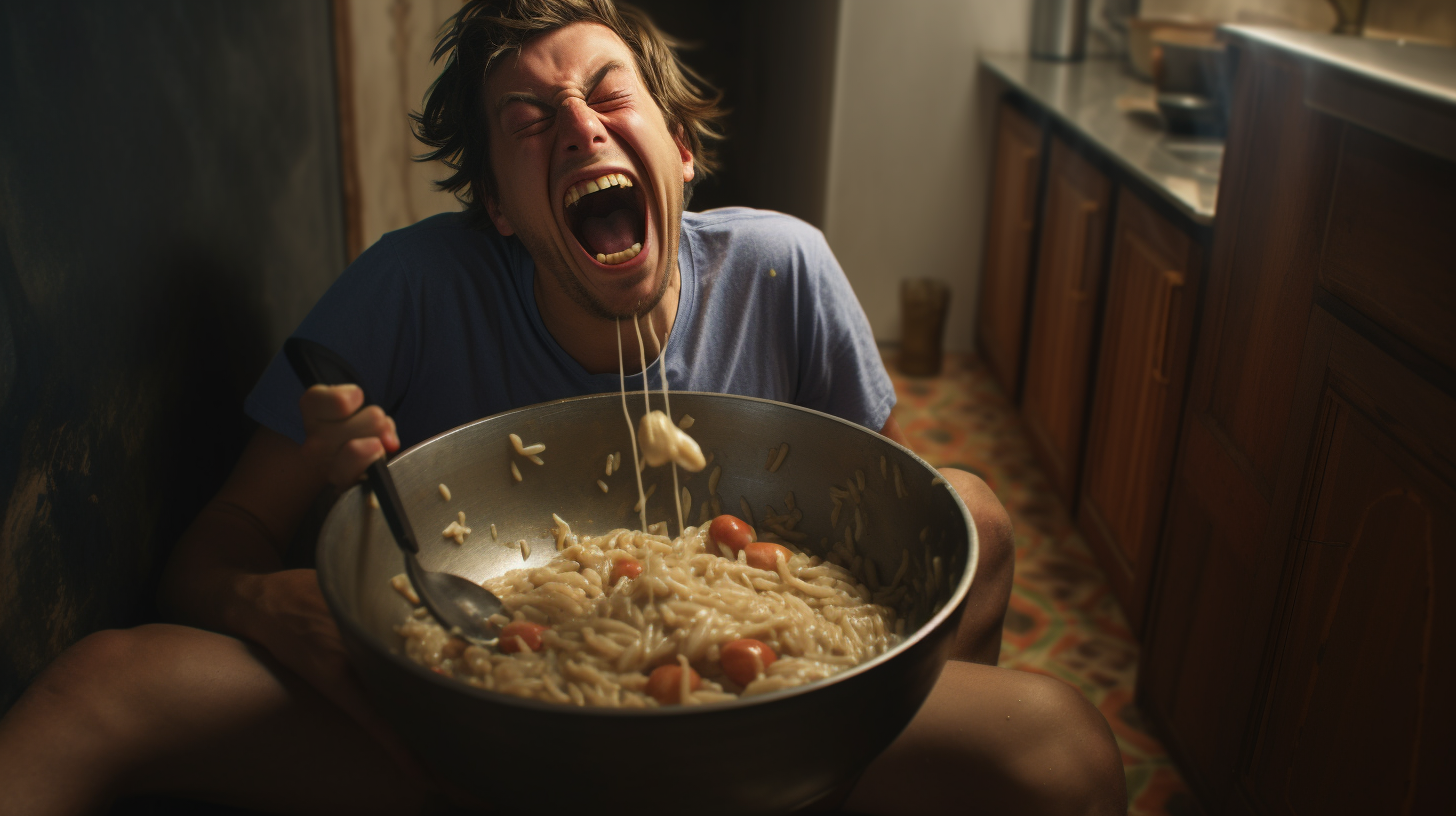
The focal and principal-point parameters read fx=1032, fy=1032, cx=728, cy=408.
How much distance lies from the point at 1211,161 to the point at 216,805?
2.35m

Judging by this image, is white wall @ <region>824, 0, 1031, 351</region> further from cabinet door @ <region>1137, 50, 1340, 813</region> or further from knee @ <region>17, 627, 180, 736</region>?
knee @ <region>17, 627, 180, 736</region>

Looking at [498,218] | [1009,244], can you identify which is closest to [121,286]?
[498,218]

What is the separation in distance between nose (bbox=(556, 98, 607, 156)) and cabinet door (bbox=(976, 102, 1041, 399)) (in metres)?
2.14

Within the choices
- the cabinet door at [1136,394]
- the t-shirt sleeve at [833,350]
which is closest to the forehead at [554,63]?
the t-shirt sleeve at [833,350]

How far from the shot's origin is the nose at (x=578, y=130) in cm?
140

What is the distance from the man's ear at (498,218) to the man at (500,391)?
2 cm

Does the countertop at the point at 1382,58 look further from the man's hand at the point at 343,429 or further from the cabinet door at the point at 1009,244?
the cabinet door at the point at 1009,244

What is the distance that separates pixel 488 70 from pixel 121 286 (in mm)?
577

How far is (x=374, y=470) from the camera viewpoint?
105 cm

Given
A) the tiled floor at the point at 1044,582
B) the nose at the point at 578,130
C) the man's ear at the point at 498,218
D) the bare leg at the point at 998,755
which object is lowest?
the tiled floor at the point at 1044,582

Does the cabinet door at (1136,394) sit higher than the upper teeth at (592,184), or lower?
lower

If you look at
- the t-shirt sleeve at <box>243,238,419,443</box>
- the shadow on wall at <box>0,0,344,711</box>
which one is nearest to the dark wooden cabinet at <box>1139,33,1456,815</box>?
the t-shirt sleeve at <box>243,238,419,443</box>

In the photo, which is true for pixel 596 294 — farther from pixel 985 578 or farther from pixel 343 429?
pixel 985 578

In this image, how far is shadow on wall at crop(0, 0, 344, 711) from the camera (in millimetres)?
1115
